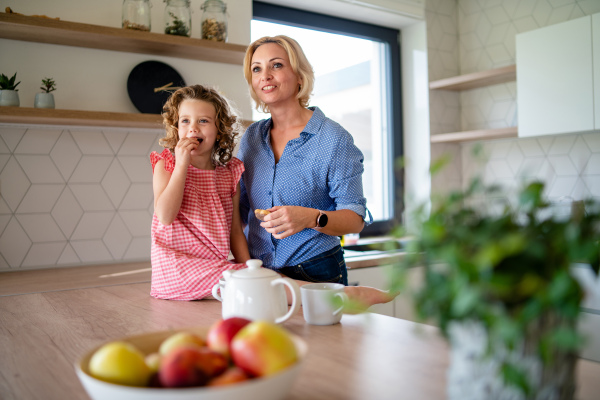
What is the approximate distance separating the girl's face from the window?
145 cm

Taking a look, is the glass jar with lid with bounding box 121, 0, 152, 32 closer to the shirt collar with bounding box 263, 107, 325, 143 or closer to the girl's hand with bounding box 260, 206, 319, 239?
the shirt collar with bounding box 263, 107, 325, 143

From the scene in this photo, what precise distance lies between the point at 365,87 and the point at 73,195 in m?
1.98

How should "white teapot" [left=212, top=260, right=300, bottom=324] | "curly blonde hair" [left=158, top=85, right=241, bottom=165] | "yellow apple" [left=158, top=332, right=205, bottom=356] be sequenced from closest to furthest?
"yellow apple" [left=158, top=332, right=205, bottom=356]
"white teapot" [left=212, top=260, right=300, bottom=324]
"curly blonde hair" [left=158, top=85, right=241, bottom=165]

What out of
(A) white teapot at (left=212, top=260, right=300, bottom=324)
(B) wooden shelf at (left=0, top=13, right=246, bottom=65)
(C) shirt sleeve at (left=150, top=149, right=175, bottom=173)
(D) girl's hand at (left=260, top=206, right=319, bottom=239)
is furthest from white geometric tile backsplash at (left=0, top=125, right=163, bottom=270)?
(A) white teapot at (left=212, top=260, right=300, bottom=324)

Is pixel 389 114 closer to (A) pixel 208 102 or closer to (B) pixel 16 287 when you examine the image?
(A) pixel 208 102

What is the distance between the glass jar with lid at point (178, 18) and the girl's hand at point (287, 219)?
1182mm

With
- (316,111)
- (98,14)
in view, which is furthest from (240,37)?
(316,111)

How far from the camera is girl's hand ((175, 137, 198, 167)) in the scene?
149 centimetres

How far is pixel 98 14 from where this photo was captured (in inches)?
85.0

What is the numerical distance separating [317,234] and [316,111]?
436mm

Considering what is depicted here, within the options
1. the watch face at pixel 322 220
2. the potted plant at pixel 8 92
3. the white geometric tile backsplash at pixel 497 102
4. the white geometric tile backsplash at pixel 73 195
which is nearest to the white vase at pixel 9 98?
the potted plant at pixel 8 92

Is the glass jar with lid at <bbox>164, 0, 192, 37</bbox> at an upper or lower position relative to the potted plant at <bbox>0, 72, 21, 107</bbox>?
upper

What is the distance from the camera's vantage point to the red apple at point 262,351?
22.6 inches

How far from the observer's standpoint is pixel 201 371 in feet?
1.85
